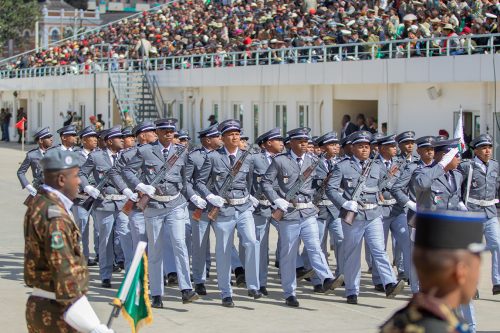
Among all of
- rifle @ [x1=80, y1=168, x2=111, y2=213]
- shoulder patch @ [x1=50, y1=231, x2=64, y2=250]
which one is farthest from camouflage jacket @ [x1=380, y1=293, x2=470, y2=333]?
rifle @ [x1=80, y1=168, x2=111, y2=213]

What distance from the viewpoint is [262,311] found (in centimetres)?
1152

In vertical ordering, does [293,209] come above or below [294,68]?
below

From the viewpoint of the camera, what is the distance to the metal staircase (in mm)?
41906

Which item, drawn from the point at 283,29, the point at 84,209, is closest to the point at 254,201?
the point at 84,209

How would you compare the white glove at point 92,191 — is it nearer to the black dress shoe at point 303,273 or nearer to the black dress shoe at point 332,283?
the black dress shoe at point 303,273

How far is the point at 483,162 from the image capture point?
12.3 m

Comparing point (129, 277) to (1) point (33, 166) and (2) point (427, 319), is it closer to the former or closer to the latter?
(2) point (427, 319)

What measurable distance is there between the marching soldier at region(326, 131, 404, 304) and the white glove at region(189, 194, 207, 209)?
4.50 ft

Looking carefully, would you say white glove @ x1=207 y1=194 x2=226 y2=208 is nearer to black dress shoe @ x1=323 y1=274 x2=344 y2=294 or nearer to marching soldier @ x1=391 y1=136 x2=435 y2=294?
black dress shoe @ x1=323 y1=274 x2=344 y2=294

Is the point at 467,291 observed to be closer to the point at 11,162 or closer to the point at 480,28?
the point at 480,28

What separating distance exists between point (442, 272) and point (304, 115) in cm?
2953

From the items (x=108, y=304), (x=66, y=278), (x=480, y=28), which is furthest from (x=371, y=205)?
(x=480, y=28)

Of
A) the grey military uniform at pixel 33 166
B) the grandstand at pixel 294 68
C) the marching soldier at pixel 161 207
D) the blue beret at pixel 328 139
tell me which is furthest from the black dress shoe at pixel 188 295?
the grandstand at pixel 294 68

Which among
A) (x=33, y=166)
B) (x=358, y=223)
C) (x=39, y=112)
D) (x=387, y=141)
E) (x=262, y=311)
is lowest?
(x=262, y=311)
